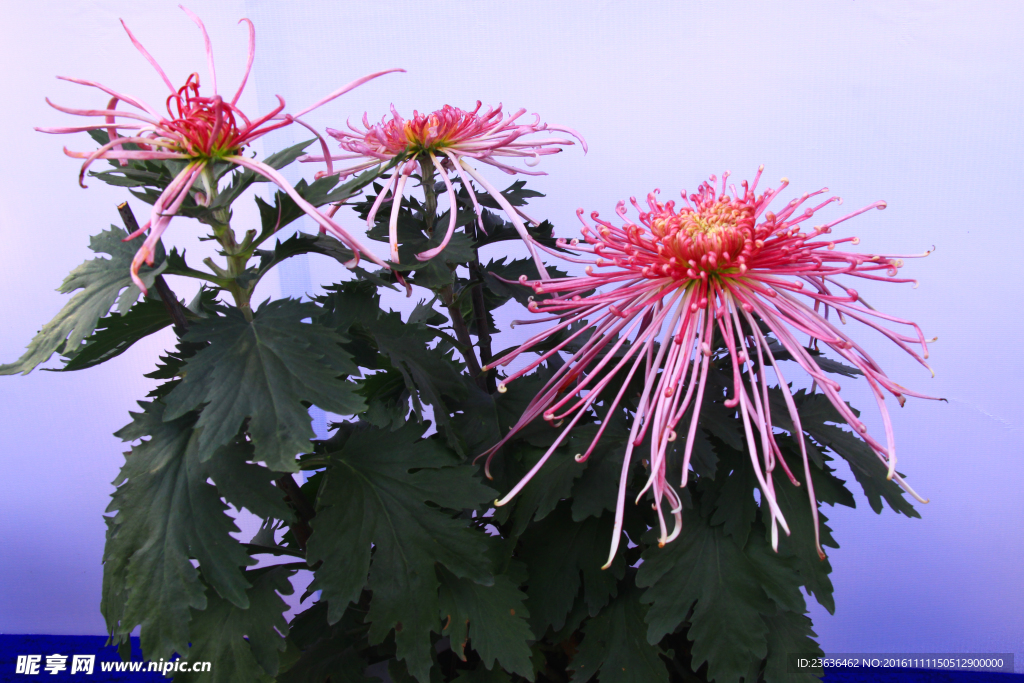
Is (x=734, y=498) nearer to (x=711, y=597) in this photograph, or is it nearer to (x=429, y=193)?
(x=711, y=597)

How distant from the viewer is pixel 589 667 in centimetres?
58

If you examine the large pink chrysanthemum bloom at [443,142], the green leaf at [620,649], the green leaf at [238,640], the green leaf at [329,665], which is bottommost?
the green leaf at [329,665]

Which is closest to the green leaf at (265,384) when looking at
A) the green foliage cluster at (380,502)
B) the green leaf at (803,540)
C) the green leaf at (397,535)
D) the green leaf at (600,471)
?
the green foliage cluster at (380,502)

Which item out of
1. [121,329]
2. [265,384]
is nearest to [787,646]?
[265,384]

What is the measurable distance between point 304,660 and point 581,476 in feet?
0.95

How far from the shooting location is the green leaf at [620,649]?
0.56m

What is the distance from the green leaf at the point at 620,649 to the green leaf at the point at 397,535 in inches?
4.9

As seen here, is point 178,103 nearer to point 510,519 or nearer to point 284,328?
point 284,328

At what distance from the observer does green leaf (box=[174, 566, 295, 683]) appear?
0.51 m

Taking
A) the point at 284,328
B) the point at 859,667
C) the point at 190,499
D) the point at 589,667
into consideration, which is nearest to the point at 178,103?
the point at 284,328

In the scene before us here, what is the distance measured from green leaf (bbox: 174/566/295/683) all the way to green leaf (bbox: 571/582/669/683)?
24 cm

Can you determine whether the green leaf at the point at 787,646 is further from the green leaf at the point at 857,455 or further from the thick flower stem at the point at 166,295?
the thick flower stem at the point at 166,295

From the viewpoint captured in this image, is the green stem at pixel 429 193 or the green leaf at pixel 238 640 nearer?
the green leaf at pixel 238 640

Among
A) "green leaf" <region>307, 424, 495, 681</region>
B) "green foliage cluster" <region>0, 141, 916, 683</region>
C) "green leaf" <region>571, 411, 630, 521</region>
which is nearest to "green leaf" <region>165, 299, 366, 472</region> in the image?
"green foliage cluster" <region>0, 141, 916, 683</region>
